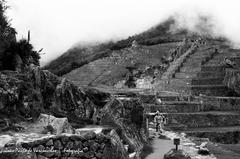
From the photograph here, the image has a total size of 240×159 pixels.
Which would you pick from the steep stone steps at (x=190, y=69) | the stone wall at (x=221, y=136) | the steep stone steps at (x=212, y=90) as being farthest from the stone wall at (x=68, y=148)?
the steep stone steps at (x=190, y=69)

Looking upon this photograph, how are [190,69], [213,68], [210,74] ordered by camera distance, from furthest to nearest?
[190,69]
[213,68]
[210,74]

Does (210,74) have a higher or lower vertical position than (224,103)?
higher

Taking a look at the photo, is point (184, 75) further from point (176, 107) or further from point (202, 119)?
point (202, 119)

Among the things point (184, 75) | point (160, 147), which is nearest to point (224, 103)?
point (184, 75)

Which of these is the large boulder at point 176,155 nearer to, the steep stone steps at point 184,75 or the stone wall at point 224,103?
the stone wall at point 224,103

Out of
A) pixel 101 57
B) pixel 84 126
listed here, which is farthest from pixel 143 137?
pixel 101 57

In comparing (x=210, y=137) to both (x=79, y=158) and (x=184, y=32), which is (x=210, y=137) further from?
(x=184, y=32)

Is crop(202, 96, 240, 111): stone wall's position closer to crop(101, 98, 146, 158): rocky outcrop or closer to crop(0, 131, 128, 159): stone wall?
crop(101, 98, 146, 158): rocky outcrop
